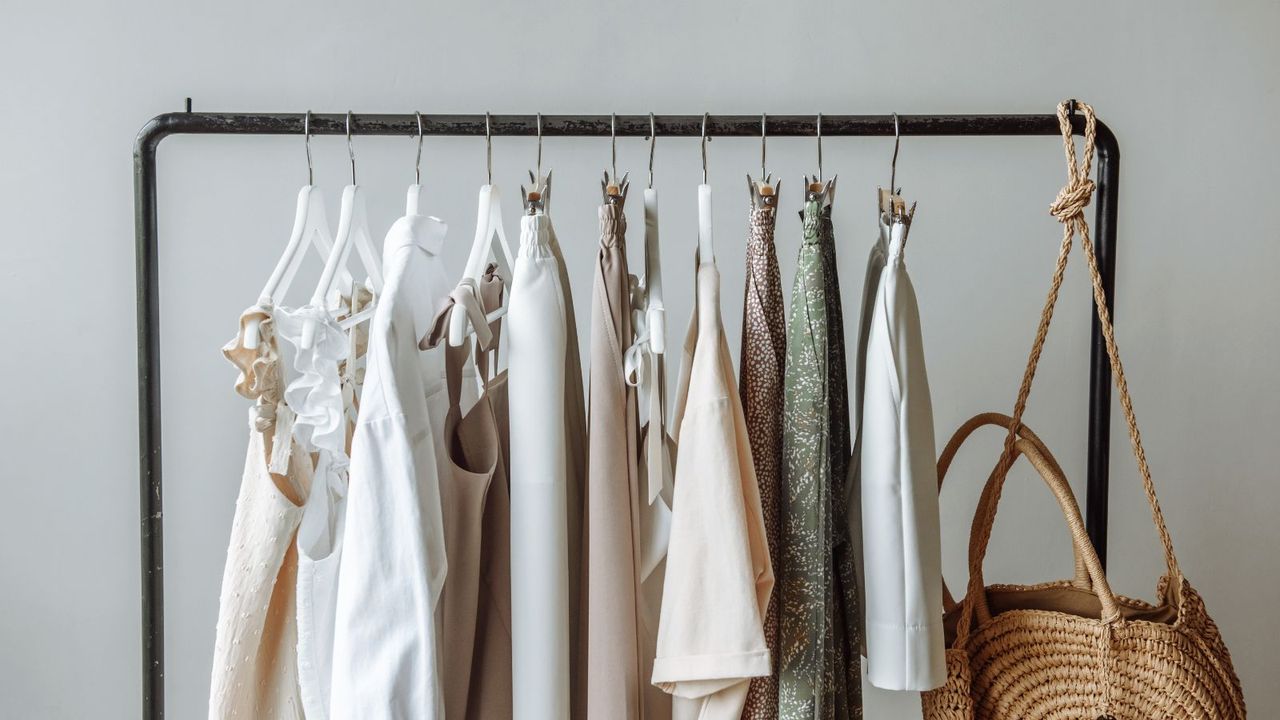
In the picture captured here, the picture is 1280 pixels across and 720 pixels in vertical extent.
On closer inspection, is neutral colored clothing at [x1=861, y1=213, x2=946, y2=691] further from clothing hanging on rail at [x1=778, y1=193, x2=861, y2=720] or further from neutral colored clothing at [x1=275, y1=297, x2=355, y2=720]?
neutral colored clothing at [x1=275, y1=297, x2=355, y2=720]

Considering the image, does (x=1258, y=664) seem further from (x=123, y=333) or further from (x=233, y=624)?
(x=123, y=333)

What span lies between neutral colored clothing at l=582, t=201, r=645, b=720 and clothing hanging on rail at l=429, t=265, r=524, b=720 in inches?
4.4

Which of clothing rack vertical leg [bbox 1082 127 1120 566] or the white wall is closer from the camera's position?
clothing rack vertical leg [bbox 1082 127 1120 566]

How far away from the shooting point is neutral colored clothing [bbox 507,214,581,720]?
0.89m

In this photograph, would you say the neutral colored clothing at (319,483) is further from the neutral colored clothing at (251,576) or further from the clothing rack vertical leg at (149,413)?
the clothing rack vertical leg at (149,413)

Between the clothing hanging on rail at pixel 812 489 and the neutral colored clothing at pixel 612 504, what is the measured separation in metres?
0.17

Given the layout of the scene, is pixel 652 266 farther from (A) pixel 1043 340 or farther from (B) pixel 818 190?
(A) pixel 1043 340

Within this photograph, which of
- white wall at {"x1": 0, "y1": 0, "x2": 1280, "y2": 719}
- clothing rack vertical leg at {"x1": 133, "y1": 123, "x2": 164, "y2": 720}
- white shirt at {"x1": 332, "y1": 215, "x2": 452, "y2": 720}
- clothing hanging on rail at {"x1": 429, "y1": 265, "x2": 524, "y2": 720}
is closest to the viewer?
white shirt at {"x1": 332, "y1": 215, "x2": 452, "y2": 720}

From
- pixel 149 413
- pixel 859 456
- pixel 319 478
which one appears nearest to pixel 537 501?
pixel 319 478

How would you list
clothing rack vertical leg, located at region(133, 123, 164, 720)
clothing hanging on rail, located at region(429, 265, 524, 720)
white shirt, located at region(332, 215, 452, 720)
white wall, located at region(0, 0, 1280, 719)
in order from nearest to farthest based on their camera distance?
white shirt, located at region(332, 215, 452, 720) → clothing hanging on rail, located at region(429, 265, 524, 720) → clothing rack vertical leg, located at region(133, 123, 164, 720) → white wall, located at region(0, 0, 1280, 719)

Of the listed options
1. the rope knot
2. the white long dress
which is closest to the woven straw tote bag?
the rope knot

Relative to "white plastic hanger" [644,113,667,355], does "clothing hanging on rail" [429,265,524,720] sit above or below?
below

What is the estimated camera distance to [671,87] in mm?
1550

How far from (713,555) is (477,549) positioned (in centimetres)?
25
